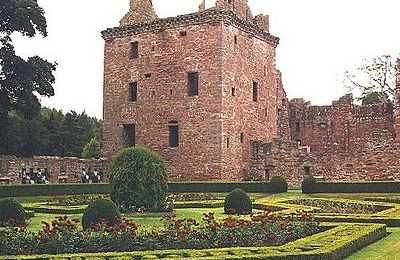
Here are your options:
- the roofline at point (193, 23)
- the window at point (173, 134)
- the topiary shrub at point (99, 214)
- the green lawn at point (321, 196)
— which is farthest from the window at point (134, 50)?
the topiary shrub at point (99, 214)

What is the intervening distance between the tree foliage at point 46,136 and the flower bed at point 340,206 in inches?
749

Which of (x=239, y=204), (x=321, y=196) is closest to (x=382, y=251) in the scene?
(x=239, y=204)

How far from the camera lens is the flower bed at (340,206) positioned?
2084 centimetres

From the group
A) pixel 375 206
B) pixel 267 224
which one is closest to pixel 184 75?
pixel 375 206

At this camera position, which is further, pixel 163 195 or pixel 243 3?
pixel 243 3

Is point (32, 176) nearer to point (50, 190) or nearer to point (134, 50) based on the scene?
point (50, 190)

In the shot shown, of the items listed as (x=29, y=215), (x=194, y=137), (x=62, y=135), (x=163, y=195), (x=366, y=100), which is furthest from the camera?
(x=366, y=100)

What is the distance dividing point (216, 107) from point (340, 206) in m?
12.7

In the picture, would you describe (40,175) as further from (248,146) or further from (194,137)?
(248,146)

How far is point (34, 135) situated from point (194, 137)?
45.3 ft

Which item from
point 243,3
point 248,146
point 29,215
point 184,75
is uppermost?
point 243,3

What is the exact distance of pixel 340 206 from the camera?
22344mm

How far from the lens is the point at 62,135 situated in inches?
1852

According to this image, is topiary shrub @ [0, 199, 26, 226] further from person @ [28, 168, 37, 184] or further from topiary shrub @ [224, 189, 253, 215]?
person @ [28, 168, 37, 184]
